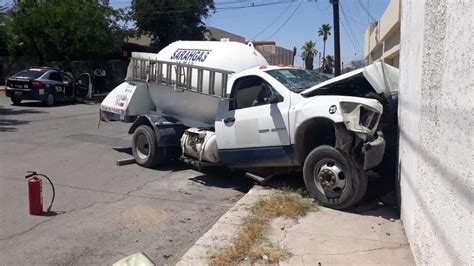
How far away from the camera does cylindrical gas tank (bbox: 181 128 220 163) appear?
354 inches

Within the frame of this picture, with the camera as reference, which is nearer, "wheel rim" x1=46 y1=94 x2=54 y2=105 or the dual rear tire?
the dual rear tire

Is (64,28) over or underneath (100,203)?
over

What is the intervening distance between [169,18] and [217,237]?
36.2 m

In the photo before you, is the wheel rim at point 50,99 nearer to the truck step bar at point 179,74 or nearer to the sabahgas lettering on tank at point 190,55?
the truck step bar at point 179,74

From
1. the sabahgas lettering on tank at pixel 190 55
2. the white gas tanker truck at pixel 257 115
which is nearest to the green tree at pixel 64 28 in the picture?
the white gas tanker truck at pixel 257 115

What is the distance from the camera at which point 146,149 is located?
1053 cm

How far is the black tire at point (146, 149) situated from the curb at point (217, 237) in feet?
10.4

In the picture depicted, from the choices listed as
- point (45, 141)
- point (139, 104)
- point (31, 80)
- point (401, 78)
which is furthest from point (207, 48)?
point (31, 80)

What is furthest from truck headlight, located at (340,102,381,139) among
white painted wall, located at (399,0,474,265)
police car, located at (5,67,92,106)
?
police car, located at (5,67,92,106)

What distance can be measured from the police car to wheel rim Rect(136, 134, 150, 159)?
1359cm

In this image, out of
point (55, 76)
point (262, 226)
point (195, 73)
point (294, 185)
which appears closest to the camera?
point (262, 226)

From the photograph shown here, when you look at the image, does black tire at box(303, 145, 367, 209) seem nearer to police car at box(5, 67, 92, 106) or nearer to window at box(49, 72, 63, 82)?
police car at box(5, 67, 92, 106)

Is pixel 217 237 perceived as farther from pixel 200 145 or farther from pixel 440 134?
pixel 200 145

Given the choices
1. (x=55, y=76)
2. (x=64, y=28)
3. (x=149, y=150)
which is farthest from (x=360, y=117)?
(x=64, y=28)
